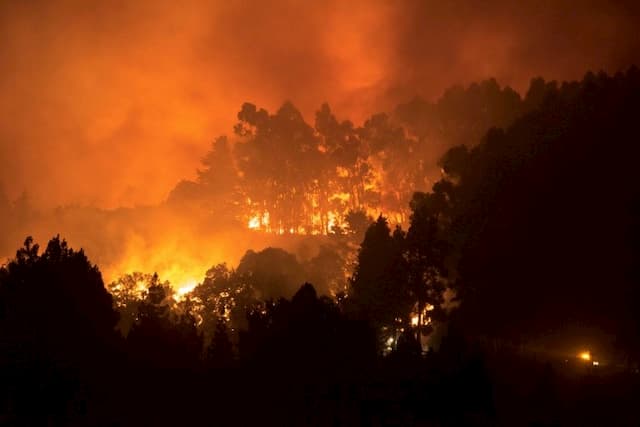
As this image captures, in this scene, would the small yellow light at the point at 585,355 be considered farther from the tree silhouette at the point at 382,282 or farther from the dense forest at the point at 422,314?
the tree silhouette at the point at 382,282

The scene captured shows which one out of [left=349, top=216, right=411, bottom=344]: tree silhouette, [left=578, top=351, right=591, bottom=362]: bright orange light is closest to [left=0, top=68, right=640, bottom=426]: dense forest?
[left=349, top=216, right=411, bottom=344]: tree silhouette

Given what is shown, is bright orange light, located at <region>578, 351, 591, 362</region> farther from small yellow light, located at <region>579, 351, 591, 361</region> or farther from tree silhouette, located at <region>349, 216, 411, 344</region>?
tree silhouette, located at <region>349, 216, 411, 344</region>

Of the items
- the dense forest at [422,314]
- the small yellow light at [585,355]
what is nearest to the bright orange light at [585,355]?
the small yellow light at [585,355]

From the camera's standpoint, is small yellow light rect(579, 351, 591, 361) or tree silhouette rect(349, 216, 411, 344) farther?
tree silhouette rect(349, 216, 411, 344)

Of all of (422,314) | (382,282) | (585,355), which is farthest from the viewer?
(422,314)

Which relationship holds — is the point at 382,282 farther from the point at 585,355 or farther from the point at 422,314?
the point at 585,355

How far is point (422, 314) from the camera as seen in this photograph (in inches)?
1565

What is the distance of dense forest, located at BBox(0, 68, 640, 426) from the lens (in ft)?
65.2

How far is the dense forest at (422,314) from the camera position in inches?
782

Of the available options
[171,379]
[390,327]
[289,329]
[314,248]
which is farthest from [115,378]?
[314,248]

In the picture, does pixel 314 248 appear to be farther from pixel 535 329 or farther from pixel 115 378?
pixel 115 378

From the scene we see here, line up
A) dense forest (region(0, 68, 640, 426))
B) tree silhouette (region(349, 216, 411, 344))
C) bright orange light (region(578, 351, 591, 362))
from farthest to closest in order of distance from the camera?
tree silhouette (region(349, 216, 411, 344))
bright orange light (region(578, 351, 591, 362))
dense forest (region(0, 68, 640, 426))

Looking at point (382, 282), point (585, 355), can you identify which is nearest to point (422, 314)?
point (382, 282)

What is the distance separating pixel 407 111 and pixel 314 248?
22.0m
